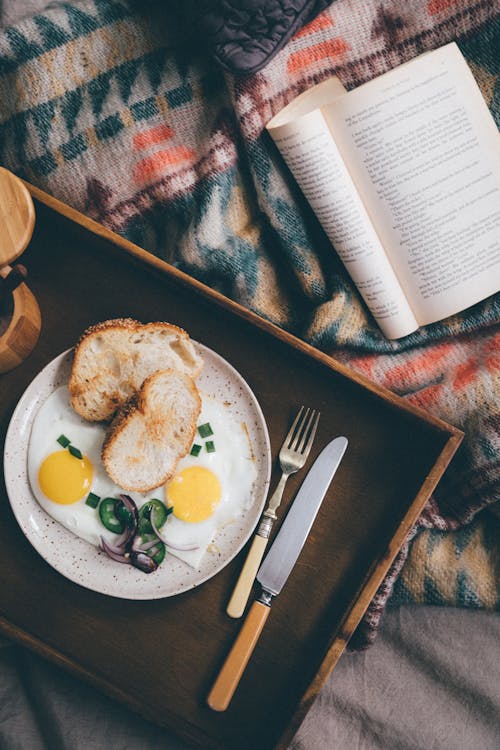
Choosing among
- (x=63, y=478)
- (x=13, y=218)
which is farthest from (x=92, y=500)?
(x=13, y=218)

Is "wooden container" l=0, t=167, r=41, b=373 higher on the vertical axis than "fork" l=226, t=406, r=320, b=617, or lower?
higher

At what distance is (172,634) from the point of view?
36.1 inches

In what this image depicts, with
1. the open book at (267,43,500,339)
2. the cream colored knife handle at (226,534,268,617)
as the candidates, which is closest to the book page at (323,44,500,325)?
the open book at (267,43,500,339)

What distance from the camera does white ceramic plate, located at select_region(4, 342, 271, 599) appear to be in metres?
0.90

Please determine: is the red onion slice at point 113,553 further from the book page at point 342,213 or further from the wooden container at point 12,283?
the book page at point 342,213

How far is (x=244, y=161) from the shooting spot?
1032 millimetres

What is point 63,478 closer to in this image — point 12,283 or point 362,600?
point 12,283

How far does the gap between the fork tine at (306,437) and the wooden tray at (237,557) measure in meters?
0.02

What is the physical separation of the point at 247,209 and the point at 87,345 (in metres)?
0.36

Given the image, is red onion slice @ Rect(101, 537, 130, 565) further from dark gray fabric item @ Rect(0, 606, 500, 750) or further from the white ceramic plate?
dark gray fabric item @ Rect(0, 606, 500, 750)

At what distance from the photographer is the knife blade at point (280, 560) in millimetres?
891

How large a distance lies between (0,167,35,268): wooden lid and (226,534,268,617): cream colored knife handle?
53 cm

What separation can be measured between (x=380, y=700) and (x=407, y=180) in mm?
868

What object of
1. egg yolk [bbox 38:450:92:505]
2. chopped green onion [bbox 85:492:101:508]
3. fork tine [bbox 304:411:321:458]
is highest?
egg yolk [bbox 38:450:92:505]
